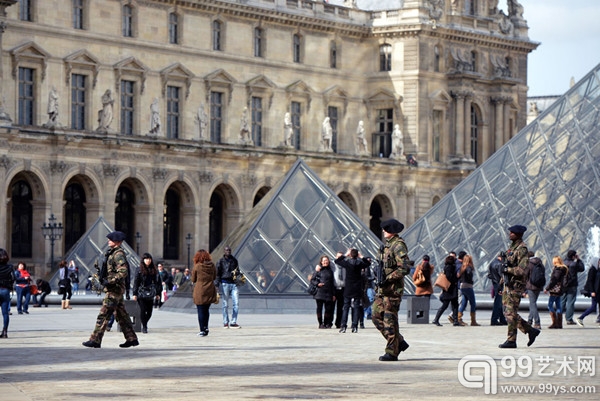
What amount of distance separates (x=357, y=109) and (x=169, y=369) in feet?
220

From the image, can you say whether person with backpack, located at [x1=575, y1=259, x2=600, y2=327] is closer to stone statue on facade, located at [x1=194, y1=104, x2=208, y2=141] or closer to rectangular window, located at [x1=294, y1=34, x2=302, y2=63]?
stone statue on facade, located at [x1=194, y1=104, x2=208, y2=141]

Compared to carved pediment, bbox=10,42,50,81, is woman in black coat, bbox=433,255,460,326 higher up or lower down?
lower down

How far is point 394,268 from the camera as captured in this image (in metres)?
23.2

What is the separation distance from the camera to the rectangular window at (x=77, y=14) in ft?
238

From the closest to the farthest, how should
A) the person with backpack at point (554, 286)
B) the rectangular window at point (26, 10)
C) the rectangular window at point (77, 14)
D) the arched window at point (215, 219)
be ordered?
the person with backpack at point (554, 286) → the rectangular window at point (26, 10) → the rectangular window at point (77, 14) → the arched window at point (215, 219)

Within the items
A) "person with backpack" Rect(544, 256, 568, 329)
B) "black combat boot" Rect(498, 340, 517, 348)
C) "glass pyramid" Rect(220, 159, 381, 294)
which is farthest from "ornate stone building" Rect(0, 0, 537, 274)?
"black combat boot" Rect(498, 340, 517, 348)

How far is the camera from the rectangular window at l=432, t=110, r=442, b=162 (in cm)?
8919

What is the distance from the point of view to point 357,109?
290 feet

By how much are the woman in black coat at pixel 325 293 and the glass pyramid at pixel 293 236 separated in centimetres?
740

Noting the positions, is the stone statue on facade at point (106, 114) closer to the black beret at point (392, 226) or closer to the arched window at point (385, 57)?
the arched window at point (385, 57)

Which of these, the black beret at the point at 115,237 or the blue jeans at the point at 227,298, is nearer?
the black beret at the point at 115,237

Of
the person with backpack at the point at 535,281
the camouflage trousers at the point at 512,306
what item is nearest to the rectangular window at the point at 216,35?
the person with backpack at the point at 535,281

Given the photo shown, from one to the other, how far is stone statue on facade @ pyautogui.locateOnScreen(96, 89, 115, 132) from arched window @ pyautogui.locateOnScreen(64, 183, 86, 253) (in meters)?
2.99

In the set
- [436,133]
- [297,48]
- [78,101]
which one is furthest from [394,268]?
[436,133]
